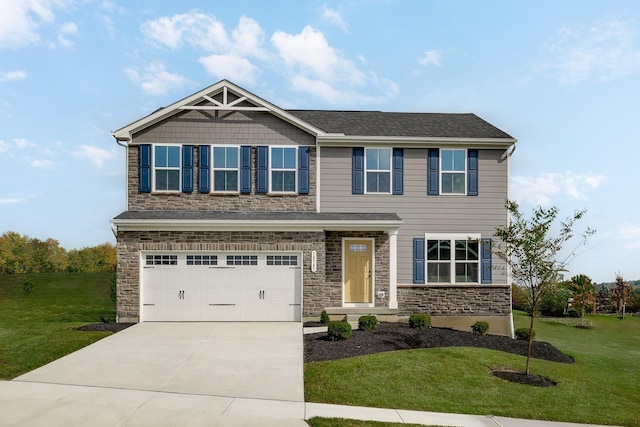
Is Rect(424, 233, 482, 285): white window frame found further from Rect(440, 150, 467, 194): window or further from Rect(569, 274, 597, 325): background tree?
Rect(569, 274, 597, 325): background tree

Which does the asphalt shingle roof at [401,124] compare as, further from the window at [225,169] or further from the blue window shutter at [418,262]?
the blue window shutter at [418,262]

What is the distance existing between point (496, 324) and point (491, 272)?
185cm

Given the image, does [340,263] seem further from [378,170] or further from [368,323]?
[378,170]

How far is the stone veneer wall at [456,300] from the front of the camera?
56.0 ft

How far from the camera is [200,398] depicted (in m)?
8.46

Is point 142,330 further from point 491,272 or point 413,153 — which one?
point 491,272

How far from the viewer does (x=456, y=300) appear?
56.5ft

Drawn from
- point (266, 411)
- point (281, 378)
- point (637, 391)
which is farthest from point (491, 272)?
point (266, 411)

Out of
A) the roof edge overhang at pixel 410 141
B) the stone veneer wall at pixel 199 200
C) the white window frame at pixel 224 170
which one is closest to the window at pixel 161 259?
the stone veneer wall at pixel 199 200

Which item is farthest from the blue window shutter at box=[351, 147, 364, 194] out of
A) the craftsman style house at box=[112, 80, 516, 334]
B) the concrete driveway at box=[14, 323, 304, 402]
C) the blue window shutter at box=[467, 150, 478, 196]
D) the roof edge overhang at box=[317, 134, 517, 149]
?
the concrete driveway at box=[14, 323, 304, 402]

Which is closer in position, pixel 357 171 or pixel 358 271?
pixel 358 271

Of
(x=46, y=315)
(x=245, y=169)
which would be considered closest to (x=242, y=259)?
(x=245, y=169)

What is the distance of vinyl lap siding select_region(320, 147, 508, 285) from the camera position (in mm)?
17062

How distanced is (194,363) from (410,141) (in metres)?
10.5
